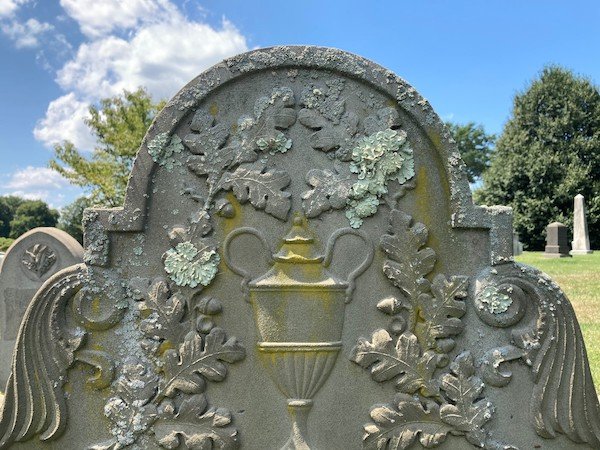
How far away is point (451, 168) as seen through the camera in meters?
2.64

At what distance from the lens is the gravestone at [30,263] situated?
571 cm

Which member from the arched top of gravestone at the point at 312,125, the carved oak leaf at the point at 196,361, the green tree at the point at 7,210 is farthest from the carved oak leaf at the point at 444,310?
the green tree at the point at 7,210

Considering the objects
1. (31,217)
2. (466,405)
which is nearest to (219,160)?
(466,405)

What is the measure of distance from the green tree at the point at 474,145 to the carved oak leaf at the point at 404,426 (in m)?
44.3

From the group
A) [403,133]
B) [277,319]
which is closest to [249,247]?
[277,319]

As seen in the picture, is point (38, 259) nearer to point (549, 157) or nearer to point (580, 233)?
point (580, 233)

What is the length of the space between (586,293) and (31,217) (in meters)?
57.2

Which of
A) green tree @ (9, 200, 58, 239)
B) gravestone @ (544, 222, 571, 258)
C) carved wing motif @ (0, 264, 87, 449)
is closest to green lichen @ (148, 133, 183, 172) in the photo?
carved wing motif @ (0, 264, 87, 449)

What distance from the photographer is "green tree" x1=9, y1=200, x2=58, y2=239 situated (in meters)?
55.0

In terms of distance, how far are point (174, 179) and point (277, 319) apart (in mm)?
876

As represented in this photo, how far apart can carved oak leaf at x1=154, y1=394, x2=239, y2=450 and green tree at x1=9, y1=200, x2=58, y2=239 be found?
58.0 metres

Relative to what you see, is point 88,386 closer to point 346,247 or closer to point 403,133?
point 346,247

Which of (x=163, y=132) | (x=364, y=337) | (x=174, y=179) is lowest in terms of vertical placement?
(x=364, y=337)

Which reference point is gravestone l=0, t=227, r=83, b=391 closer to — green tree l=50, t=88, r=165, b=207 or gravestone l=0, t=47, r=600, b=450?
gravestone l=0, t=47, r=600, b=450
